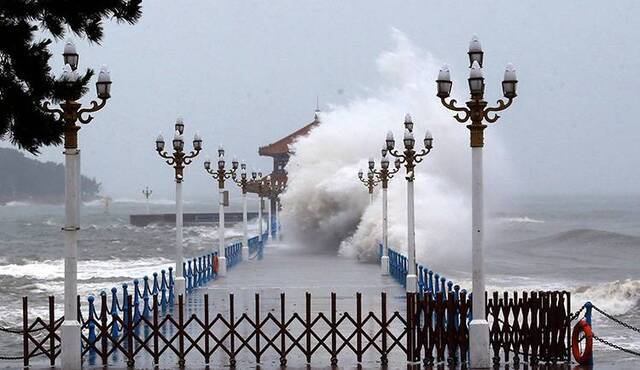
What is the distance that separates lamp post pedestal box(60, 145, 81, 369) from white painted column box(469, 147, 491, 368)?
18.1ft

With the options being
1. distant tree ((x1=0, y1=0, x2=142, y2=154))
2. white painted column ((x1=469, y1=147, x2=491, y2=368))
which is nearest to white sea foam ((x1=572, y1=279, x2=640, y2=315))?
white painted column ((x1=469, y1=147, x2=491, y2=368))

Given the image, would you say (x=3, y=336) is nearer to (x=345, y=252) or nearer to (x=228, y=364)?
(x=228, y=364)

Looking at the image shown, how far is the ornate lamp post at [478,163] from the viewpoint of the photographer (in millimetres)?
13133

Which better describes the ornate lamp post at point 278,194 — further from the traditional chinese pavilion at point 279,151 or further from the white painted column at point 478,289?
the white painted column at point 478,289

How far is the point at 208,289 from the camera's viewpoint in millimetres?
26766

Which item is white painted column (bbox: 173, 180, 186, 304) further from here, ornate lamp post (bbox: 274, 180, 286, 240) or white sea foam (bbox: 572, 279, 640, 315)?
ornate lamp post (bbox: 274, 180, 286, 240)

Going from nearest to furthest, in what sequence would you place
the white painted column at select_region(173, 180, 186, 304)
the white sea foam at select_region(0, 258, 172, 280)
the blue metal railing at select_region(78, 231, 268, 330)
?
the blue metal railing at select_region(78, 231, 268, 330), the white painted column at select_region(173, 180, 186, 304), the white sea foam at select_region(0, 258, 172, 280)

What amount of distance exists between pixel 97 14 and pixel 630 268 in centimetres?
4662

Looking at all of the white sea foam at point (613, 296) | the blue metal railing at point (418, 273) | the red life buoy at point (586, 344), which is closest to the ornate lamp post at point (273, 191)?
the blue metal railing at point (418, 273)

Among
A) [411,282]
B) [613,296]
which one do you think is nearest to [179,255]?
[411,282]

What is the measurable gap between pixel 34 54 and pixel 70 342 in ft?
14.4

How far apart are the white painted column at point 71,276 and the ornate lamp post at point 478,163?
5.34 metres

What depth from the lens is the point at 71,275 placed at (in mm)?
13383

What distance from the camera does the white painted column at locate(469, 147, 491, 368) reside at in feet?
43.0
